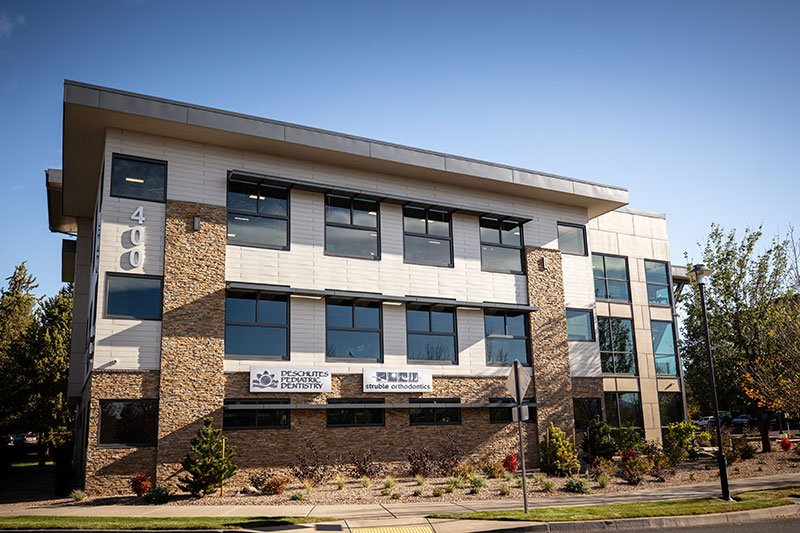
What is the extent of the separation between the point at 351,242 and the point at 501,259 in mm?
6065

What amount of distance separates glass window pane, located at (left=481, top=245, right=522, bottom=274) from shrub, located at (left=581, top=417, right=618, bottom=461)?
6347 millimetres

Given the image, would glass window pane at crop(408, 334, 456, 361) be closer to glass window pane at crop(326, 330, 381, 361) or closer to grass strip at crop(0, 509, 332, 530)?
→ glass window pane at crop(326, 330, 381, 361)

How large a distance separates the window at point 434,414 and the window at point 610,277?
943 centimetres

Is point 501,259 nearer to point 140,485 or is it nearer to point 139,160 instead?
point 139,160

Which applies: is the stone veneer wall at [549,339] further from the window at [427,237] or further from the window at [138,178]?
the window at [138,178]

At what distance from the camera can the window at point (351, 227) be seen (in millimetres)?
21641

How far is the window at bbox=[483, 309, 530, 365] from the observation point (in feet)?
77.3

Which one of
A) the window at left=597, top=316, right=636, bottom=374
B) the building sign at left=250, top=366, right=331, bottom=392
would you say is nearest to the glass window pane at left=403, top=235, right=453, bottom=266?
the building sign at left=250, top=366, right=331, bottom=392

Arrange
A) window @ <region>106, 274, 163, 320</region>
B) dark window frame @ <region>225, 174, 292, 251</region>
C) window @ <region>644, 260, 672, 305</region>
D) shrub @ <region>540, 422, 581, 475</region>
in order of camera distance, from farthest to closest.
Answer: window @ <region>644, 260, 672, 305</region>, shrub @ <region>540, 422, 581, 475</region>, dark window frame @ <region>225, 174, 292, 251</region>, window @ <region>106, 274, 163, 320</region>

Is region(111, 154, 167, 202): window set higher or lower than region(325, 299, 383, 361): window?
higher

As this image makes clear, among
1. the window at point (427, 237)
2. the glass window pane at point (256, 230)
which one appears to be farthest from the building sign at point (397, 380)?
the glass window pane at point (256, 230)

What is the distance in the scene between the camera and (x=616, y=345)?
28172 mm

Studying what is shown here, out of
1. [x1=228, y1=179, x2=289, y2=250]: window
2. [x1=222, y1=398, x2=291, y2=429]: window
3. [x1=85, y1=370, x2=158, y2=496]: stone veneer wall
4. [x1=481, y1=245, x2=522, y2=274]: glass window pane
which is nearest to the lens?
[x1=85, y1=370, x2=158, y2=496]: stone veneer wall

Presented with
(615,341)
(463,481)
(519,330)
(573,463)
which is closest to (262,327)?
(463,481)
